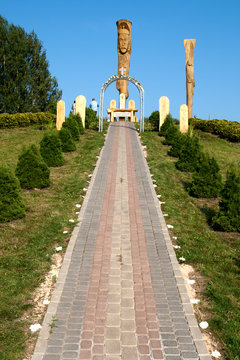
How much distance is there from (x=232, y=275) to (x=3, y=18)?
3739 cm

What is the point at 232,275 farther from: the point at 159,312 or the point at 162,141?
the point at 162,141

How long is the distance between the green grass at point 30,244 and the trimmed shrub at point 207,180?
14.0 ft

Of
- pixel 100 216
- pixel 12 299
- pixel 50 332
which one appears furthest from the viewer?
pixel 100 216

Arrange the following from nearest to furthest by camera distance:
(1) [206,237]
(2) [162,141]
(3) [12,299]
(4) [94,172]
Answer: (3) [12,299]
(1) [206,237]
(4) [94,172]
(2) [162,141]

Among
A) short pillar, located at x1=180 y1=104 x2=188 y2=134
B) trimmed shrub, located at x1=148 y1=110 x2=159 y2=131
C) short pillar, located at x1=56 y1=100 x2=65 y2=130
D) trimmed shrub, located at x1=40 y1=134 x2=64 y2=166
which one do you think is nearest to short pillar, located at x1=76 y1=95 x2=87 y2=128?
short pillar, located at x1=56 y1=100 x2=65 y2=130

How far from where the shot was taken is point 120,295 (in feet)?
21.7

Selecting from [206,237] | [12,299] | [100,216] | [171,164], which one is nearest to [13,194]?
[100,216]

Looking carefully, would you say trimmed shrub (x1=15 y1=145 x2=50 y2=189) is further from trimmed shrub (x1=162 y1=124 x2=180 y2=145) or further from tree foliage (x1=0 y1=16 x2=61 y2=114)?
tree foliage (x1=0 y1=16 x2=61 y2=114)

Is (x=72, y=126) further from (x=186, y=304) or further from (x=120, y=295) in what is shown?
(x=186, y=304)

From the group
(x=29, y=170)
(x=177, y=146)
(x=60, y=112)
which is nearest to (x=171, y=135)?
(x=177, y=146)

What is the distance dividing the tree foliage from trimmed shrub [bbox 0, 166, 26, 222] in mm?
26943

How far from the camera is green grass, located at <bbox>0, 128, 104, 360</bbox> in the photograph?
5707 millimetres

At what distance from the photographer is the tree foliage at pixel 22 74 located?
35688mm

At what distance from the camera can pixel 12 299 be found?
6484mm
